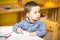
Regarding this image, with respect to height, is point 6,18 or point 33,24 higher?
point 33,24

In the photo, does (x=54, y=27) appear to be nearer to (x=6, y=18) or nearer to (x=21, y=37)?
(x=21, y=37)

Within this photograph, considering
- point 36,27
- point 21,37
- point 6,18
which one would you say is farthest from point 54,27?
point 6,18

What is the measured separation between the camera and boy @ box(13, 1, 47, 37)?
1.24 meters

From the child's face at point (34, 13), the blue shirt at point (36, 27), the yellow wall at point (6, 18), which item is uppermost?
the child's face at point (34, 13)

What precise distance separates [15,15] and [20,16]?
0.09 metres

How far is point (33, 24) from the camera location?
128 centimetres

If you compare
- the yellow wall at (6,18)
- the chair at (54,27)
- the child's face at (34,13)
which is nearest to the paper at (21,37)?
the child's face at (34,13)

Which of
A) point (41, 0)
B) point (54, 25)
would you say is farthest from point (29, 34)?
point (41, 0)

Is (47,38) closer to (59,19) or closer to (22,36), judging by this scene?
(59,19)

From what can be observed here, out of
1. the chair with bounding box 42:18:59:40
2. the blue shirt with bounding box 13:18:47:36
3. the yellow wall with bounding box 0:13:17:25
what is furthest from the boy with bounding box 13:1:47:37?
the yellow wall with bounding box 0:13:17:25

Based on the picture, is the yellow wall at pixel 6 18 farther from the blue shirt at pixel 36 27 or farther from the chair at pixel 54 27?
the blue shirt at pixel 36 27

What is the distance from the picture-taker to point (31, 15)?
1.25 m

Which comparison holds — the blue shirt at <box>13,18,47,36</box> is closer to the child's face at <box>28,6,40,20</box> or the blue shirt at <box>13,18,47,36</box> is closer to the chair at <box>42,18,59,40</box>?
the child's face at <box>28,6,40,20</box>

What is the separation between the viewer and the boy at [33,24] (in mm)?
1240
